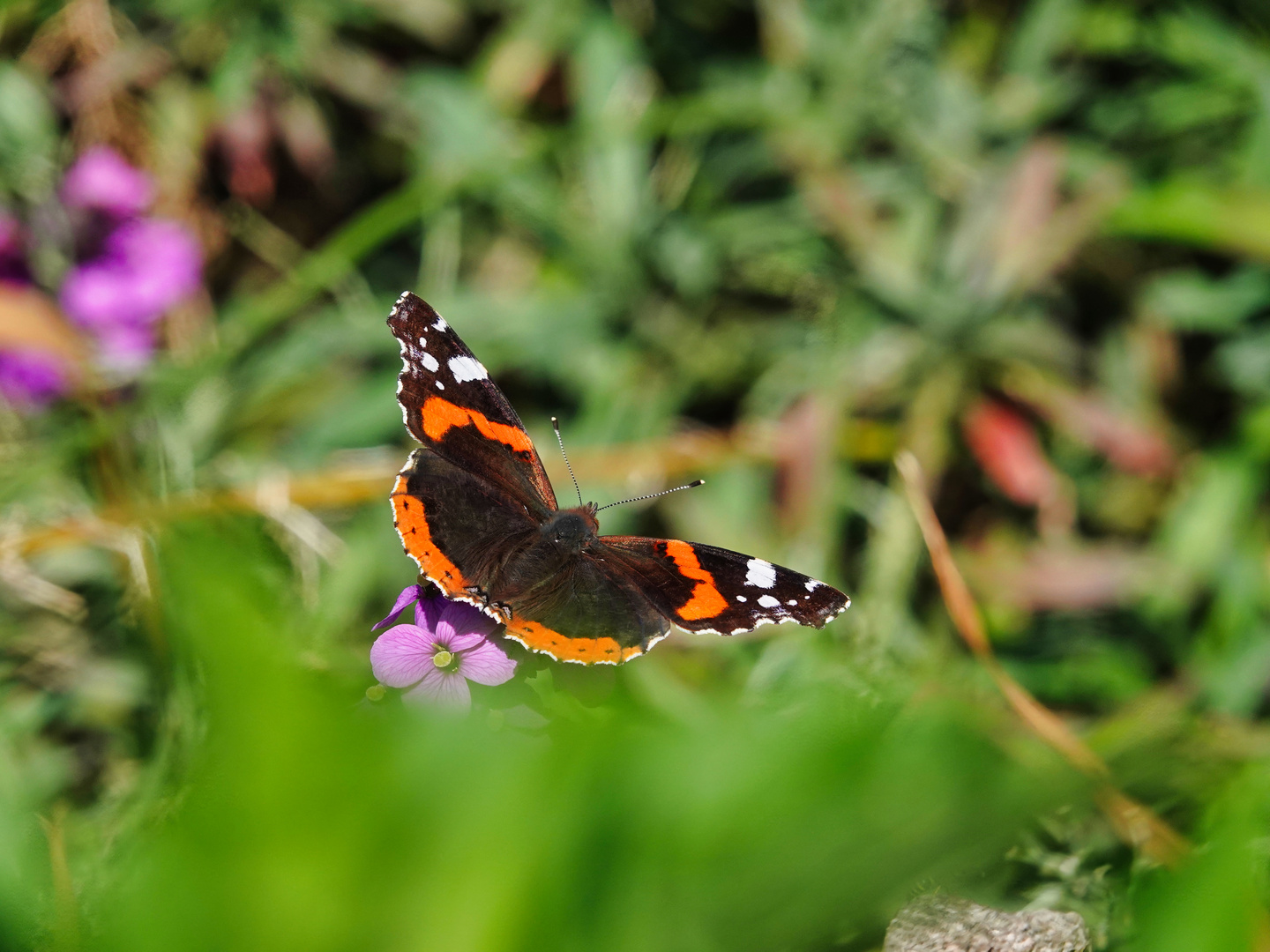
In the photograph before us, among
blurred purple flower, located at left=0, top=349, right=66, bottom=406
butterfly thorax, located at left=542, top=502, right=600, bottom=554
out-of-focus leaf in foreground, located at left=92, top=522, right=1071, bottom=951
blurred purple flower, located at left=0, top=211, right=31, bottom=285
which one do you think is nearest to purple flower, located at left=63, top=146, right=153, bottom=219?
blurred purple flower, located at left=0, top=211, right=31, bottom=285

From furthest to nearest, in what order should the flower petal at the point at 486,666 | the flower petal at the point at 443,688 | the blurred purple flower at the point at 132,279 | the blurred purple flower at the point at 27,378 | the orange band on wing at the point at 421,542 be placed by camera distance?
the blurred purple flower at the point at 132,279, the blurred purple flower at the point at 27,378, the orange band on wing at the point at 421,542, the flower petal at the point at 486,666, the flower petal at the point at 443,688

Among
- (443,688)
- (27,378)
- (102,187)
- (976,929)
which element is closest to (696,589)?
(443,688)

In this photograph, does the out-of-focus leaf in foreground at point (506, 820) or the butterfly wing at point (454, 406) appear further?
the butterfly wing at point (454, 406)

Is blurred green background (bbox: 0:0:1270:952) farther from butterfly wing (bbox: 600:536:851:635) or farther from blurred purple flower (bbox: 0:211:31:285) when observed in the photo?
butterfly wing (bbox: 600:536:851:635)

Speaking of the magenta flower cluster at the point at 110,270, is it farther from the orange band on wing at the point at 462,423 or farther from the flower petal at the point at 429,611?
the flower petal at the point at 429,611

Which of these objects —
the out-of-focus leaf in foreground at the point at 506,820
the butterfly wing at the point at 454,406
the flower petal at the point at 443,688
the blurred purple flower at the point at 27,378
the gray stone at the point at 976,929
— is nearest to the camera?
the out-of-focus leaf in foreground at the point at 506,820

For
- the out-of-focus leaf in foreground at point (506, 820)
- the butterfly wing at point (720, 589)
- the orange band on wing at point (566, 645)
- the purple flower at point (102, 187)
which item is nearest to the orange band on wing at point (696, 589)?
the butterfly wing at point (720, 589)

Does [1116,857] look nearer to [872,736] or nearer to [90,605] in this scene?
[872,736]
